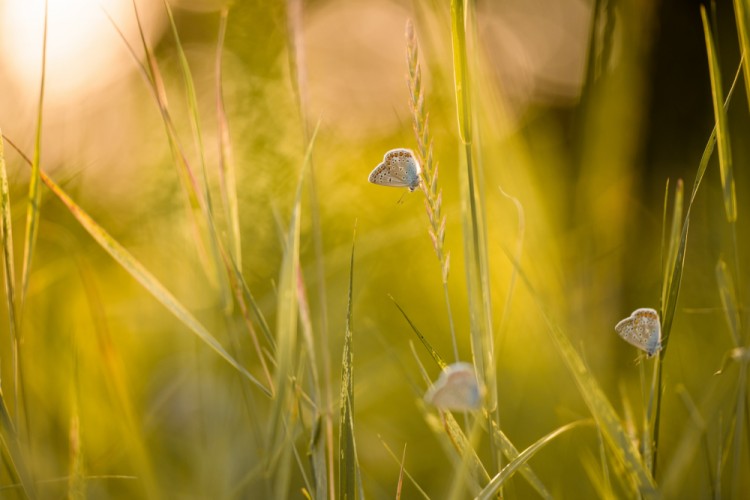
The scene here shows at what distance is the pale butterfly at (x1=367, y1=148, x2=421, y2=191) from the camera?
70 centimetres

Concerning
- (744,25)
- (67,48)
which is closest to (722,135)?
(744,25)

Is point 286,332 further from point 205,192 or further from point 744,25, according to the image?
point 744,25

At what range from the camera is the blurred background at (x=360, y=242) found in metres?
0.87

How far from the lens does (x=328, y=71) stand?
11.4 ft

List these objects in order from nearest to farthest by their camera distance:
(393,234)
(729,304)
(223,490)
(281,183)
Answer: (729,304), (223,490), (393,234), (281,183)

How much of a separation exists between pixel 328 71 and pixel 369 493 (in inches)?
112

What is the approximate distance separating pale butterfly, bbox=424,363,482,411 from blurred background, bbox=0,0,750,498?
0.11 metres

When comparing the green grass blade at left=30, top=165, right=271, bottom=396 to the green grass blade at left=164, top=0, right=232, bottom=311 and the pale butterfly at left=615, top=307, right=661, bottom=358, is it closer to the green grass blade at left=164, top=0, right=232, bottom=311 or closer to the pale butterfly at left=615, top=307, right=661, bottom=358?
the green grass blade at left=164, top=0, right=232, bottom=311

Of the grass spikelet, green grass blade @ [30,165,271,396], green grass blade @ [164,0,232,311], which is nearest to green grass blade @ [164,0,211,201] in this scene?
green grass blade @ [164,0,232,311]

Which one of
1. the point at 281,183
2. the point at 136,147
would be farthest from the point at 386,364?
the point at 136,147

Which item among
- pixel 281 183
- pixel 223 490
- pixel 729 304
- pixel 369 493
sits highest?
pixel 281 183

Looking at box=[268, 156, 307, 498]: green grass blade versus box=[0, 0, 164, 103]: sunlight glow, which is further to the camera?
box=[0, 0, 164, 103]: sunlight glow

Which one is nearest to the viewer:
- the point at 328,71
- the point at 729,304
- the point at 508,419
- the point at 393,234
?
the point at 729,304

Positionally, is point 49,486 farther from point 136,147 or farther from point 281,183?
point 136,147
